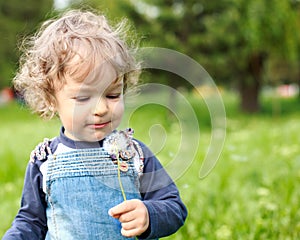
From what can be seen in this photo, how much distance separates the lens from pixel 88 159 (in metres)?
1.79

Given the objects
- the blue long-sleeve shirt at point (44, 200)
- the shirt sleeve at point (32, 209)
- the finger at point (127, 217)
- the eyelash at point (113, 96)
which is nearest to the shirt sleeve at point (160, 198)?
the blue long-sleeve shirt at point (44, 200)

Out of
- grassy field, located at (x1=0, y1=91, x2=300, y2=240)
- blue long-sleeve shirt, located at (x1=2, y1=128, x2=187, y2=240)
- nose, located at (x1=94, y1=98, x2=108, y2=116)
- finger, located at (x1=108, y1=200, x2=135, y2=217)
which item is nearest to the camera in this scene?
finger, located at (x1=108, y1=200, x2=135, y2=217)

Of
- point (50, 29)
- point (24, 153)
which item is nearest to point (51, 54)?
point (50, 29)

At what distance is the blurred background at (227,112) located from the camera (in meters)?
3.16

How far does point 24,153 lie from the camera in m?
6.03

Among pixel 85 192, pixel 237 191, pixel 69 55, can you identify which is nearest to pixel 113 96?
pixel 69 55

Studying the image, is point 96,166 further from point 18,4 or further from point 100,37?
point 18,4

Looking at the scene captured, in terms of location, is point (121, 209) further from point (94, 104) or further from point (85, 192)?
point (94, 104)

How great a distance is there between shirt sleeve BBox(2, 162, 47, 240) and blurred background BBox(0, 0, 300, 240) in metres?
0.43

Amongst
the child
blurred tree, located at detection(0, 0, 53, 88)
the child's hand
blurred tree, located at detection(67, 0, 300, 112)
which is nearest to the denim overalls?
the child

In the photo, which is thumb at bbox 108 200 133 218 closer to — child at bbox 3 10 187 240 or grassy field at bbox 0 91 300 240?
child at bbox 3 10 187 240

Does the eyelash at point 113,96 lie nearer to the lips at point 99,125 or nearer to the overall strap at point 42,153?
the lips at point 99,125

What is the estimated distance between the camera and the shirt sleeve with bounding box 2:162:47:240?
1.83 metres

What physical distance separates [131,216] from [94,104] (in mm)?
356
